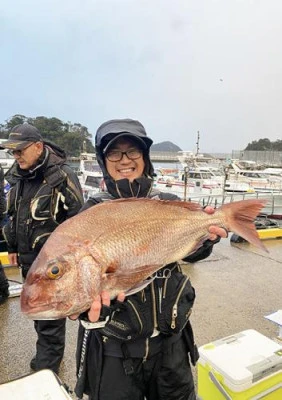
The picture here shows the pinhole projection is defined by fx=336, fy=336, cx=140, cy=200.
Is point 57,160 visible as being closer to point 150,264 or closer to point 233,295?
point 150,264

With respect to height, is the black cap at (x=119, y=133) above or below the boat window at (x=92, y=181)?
above

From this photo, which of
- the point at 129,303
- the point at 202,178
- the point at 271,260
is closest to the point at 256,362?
the point at 129,303

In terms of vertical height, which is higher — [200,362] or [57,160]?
[57,160]

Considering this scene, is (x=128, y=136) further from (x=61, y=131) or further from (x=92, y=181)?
(x=61, y=131)

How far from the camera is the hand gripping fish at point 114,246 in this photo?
1352 mm

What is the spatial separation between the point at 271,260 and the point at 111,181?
533 cm

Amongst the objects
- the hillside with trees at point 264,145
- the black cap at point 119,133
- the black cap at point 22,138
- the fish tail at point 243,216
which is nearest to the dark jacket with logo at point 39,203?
the black cap at point 22,138

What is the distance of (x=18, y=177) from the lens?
303 centimetres

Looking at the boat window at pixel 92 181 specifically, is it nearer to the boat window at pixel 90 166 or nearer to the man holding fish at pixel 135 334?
the boat window at pixel 90 166

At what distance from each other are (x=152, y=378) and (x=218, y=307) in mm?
2808

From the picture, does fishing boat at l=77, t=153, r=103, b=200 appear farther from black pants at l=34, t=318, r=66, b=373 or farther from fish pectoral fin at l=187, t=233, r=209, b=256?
fish pectoral fin at l=187, t=233, r=209, b=256

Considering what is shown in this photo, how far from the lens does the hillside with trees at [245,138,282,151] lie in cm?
8831

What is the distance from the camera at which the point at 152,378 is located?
184 cm

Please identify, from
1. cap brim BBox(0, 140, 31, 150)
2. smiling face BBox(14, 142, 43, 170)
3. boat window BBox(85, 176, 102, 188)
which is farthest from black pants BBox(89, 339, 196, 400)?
boat window BBox(85, 176, 102, 188)
